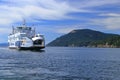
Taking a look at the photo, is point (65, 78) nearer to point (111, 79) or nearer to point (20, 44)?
point (111, 79)

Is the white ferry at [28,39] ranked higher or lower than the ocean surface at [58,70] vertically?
higher

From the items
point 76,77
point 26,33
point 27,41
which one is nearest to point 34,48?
point 27,41

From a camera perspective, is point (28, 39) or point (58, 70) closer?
point (58, 70)

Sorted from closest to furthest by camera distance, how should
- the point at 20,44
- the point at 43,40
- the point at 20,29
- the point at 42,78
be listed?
the point at 42,78
the point at 43,40
the point at 20,44
the point at 20,29

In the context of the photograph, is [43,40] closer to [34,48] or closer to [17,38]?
[34,48]

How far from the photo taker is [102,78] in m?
43.9

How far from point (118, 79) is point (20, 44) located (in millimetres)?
117458

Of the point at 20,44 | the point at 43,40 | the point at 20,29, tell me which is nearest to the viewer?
the point at 43,40

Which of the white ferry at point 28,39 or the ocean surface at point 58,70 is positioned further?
the white ferry at point 28,39

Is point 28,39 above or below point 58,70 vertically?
above

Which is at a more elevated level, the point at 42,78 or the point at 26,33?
the point at 26,33

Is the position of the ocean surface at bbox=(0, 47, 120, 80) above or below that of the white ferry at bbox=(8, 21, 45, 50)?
below

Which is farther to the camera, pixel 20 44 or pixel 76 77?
pixel 20 44

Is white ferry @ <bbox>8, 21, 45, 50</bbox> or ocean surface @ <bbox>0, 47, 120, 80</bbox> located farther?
white ferry @ <bbox>8, 21, 45, 50</bbox>
